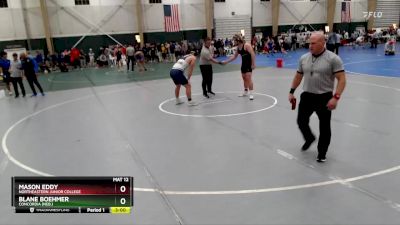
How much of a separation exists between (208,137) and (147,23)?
2497 centimetres

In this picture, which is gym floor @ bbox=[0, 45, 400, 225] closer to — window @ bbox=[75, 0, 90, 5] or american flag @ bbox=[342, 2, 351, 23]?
window @ bbox=[75, 0, 90, 5]

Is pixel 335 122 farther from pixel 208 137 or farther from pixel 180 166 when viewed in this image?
pixel 180 166

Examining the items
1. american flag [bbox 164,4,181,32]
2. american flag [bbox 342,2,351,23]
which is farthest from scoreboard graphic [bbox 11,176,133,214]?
american flag [bbox 342,2,351,23]

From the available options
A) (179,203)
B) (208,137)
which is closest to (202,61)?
(208,137)

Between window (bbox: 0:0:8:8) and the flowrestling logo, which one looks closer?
window (bbox: 0:0:8:8)

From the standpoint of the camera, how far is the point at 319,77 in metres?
5.38

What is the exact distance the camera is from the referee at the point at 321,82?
5.24 m

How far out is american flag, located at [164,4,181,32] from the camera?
3054cm

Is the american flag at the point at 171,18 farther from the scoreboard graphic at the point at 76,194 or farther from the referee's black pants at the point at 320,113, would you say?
the scoreboard graphic at the point at 76,194

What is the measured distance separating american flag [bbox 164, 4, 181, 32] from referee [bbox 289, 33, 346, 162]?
2624 cm

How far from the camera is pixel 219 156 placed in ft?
20.5

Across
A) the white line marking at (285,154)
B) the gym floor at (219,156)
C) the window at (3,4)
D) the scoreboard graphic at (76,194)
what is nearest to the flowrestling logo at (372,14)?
the gym floor at (219,156)

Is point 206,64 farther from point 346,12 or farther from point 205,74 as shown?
point 346,12

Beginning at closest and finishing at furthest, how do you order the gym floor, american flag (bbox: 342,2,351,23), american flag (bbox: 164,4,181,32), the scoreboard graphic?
the scoreboard graphic → the gym floor → american flag (bbox: 164,4,181,32) → american flag (bbox: 342,2,351,23)
